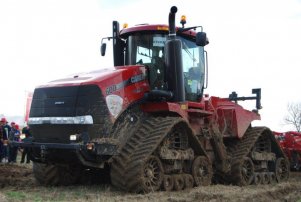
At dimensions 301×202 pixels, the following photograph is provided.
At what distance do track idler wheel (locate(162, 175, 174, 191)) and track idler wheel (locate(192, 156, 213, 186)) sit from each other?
2.44ft

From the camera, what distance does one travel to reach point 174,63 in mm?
9742

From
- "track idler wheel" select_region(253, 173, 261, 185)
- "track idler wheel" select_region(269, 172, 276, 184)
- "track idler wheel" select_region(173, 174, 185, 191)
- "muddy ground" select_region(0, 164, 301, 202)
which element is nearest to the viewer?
"muddy ground" select_region(0, 164, 301, 202)

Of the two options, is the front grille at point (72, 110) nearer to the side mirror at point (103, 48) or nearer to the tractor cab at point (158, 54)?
the tractor cab at point (158, 54)

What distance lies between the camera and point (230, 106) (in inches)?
489

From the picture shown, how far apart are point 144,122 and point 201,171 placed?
1.76m

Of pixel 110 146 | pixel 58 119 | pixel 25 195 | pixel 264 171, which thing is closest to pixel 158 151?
pixel 110 146

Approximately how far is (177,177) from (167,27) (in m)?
3.21

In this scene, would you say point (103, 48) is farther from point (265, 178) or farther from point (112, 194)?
point (265, 178)

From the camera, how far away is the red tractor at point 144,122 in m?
8.64

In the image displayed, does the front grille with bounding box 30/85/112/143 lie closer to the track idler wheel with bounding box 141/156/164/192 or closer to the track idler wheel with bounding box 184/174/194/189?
the track idler wheel with bounding box 141/156/164/192

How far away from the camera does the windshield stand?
10234mm

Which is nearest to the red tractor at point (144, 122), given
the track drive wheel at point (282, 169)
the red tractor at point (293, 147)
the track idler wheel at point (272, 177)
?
the track idler wheel at point (272, 177)

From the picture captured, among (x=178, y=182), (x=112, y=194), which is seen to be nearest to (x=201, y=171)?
(x=178, y=182)

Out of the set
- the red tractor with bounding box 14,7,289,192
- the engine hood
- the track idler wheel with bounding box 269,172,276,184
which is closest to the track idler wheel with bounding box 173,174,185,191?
the red tractor with bounding box 14,7,289,192
